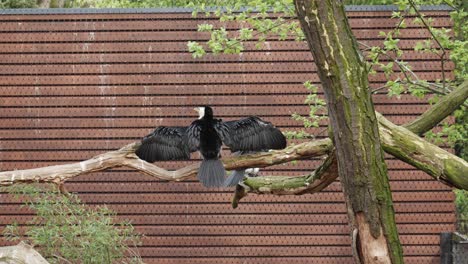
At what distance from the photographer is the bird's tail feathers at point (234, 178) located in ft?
19.1

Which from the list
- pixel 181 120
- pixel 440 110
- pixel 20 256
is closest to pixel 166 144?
pixel 20 256

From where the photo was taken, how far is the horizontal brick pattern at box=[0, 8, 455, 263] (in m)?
7.96

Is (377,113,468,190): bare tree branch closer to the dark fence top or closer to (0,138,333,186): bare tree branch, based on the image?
(0,138,333,186): bare tree branch

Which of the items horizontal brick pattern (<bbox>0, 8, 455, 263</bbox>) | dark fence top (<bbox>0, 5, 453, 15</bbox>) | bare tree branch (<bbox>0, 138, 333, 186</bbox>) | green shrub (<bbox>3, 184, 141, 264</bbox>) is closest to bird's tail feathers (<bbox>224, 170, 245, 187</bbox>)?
bare tree branch (<bbox>0, 138, 333, 186</bbox>)

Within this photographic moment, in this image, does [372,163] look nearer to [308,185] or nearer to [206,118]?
[308,185]

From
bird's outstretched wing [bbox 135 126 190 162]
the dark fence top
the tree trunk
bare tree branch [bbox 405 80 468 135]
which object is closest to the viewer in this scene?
the tree trunk

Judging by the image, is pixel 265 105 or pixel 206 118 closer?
pixel 206 118

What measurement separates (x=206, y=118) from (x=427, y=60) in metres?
2.98

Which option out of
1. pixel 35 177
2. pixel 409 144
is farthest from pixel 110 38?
pixel 409 144

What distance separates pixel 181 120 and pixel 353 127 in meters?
4.07

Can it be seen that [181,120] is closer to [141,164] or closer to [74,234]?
[74,234]

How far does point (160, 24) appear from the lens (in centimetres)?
803

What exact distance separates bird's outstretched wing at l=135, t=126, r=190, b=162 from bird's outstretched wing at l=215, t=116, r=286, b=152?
24cm

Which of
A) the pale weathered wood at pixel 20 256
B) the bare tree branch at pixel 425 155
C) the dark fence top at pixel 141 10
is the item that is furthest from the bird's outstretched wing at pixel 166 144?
the dark fence top at pixel 141 10
